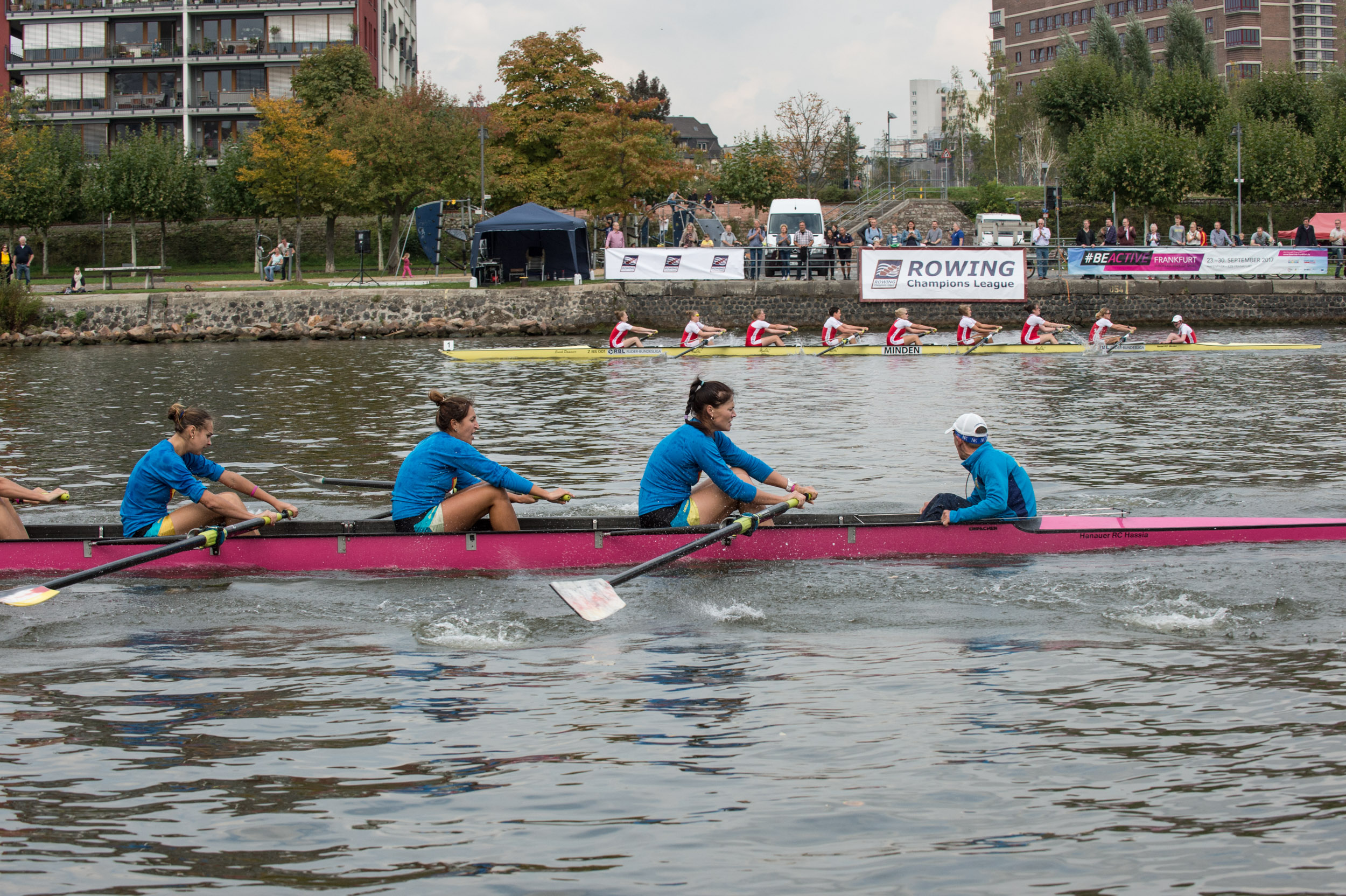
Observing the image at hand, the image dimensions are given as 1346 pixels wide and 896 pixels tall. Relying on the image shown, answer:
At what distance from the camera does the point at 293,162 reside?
4566 cm

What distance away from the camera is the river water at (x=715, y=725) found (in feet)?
17.7

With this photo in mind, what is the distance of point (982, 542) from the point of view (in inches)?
418

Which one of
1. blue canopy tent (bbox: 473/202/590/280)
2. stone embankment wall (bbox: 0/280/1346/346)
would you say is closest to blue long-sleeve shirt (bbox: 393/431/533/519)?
stone embankment wall (bbox: 0/280/1346/346)

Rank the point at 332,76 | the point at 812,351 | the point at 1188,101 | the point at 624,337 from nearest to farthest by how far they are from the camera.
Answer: the point at 624,337 → the point at 812,351 → the point at 1188,101 → the point at 332,76

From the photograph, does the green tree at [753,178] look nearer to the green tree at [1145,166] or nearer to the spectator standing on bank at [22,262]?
Answer: the green tree at [1145,166]

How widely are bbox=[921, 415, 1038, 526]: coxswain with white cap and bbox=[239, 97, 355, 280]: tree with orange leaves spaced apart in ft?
129

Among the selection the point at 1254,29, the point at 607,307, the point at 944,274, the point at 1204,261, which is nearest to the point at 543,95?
the point at 607,307

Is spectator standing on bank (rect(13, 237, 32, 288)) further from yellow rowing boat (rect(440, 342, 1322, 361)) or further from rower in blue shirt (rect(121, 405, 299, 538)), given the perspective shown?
rower in blue shirt (rect(121, 405, 299, 538))

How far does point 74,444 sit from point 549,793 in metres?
14.9

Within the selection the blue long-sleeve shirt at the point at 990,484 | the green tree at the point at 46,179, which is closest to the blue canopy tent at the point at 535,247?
the green tree at the point at 46,179

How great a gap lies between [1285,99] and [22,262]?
5723cm

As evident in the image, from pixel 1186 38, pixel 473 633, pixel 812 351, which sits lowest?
pixel 473 633

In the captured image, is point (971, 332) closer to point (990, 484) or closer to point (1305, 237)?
point (1305, 237)

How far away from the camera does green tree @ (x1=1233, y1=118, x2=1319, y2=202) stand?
2077 inches
